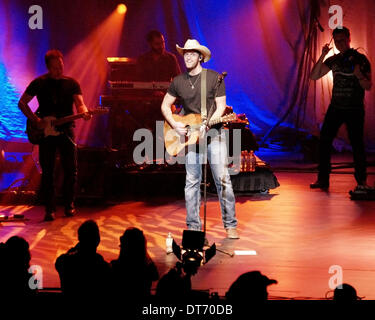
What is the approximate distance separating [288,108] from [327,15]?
2595 millimetres

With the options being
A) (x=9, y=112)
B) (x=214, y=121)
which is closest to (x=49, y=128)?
(x=214, y=121)

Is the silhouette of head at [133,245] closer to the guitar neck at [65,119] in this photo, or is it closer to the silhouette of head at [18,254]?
the silhouette of head at [18,254]

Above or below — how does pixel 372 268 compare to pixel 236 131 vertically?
below

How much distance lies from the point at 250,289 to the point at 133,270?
3.14 feet

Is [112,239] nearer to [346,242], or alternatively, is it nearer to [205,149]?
[205,149]

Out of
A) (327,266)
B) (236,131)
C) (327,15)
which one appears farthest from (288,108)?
(327,266)

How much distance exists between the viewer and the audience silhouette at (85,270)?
3570mm

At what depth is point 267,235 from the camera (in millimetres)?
7539

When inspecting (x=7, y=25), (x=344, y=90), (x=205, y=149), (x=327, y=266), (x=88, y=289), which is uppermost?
(x=7, y=25)

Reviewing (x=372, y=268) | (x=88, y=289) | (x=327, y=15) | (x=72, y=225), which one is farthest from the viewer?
(x=327, y=15)

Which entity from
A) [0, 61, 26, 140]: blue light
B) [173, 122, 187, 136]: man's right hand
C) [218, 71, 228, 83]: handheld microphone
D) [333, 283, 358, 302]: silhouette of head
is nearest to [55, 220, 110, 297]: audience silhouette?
[333, 283, 358, 302]: silhouette of head

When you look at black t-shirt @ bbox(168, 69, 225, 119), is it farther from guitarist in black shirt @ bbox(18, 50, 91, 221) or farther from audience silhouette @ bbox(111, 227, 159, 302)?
audience silhouette @ bbox(111, 227, 159, 302)
